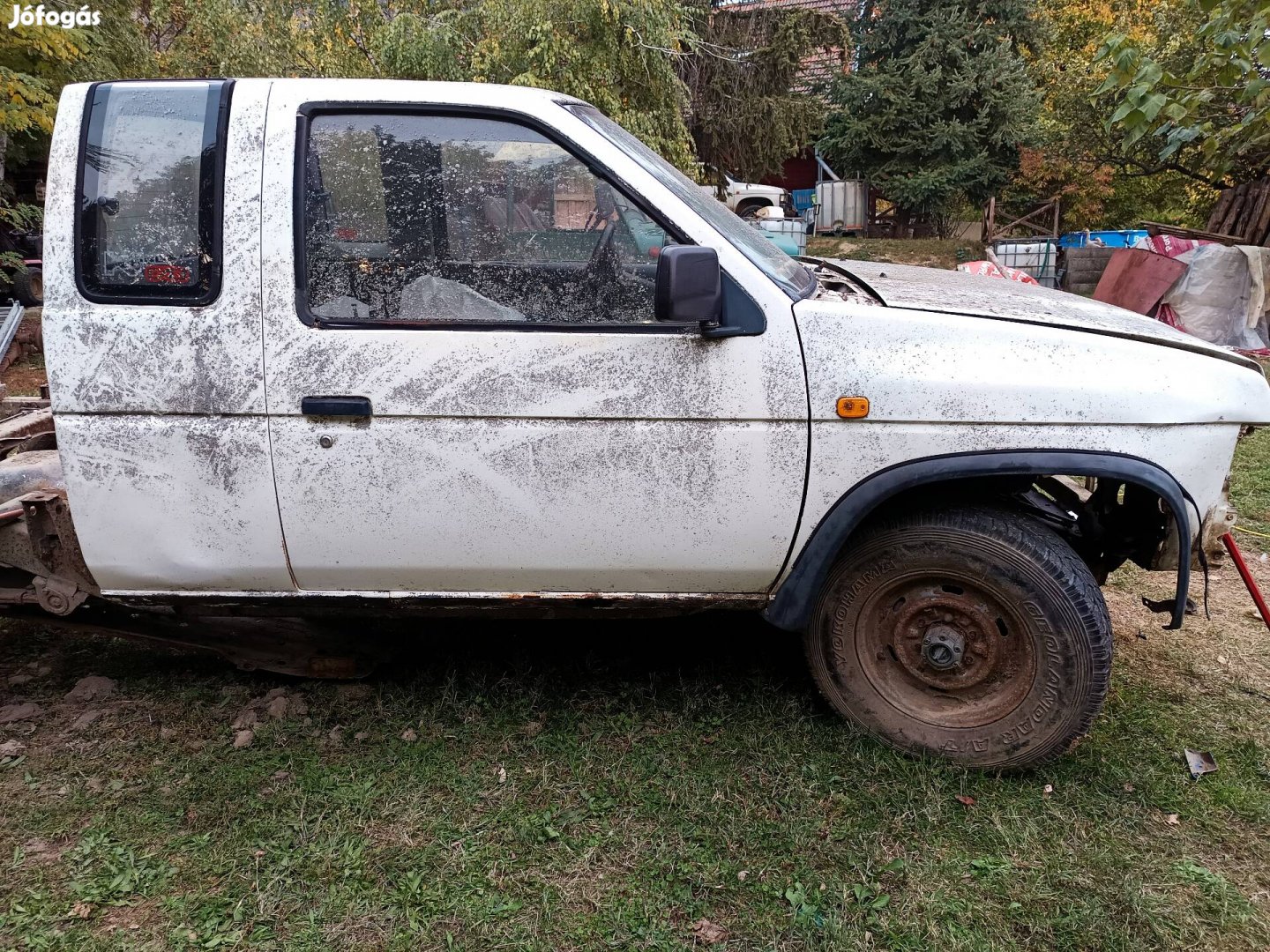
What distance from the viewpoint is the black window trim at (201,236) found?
271 centimetres

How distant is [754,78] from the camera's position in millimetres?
19000

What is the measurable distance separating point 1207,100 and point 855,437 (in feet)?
10.3

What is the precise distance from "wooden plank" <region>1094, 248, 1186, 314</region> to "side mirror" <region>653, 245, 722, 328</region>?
10.4m

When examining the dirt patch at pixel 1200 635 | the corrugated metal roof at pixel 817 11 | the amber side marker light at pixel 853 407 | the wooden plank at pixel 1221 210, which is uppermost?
the corrugated metal roof at pixel 817 11

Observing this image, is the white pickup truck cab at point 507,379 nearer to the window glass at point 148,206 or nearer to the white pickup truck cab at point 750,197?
the window glass at point 148,206

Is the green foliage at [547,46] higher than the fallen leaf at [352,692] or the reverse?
higher

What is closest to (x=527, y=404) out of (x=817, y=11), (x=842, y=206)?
(x=817, y=11)

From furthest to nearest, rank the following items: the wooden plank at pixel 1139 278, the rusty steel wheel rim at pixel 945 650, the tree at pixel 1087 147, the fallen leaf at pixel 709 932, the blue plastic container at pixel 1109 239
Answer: the tree at pixel 1087 147, the blue plastic container at pixel 1109 239, the wooden plank at pixel 1139 278, the rusty steel wheel rim at pixel 945 650, the fallen leaf at pixel 709 932

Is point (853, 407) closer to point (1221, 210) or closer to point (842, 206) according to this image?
point (1221, 210)

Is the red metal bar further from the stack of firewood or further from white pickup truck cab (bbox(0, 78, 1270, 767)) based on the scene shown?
the stack of firewood

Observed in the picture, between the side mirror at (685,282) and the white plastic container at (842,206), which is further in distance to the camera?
the white plastic container at (842,206)

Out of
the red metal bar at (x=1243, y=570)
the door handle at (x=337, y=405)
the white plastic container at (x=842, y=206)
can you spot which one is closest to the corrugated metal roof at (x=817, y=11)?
the white plastic container at (x=842, y=206)

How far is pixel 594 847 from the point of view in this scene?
271cm

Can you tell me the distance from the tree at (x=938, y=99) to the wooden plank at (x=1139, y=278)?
7.85 m
